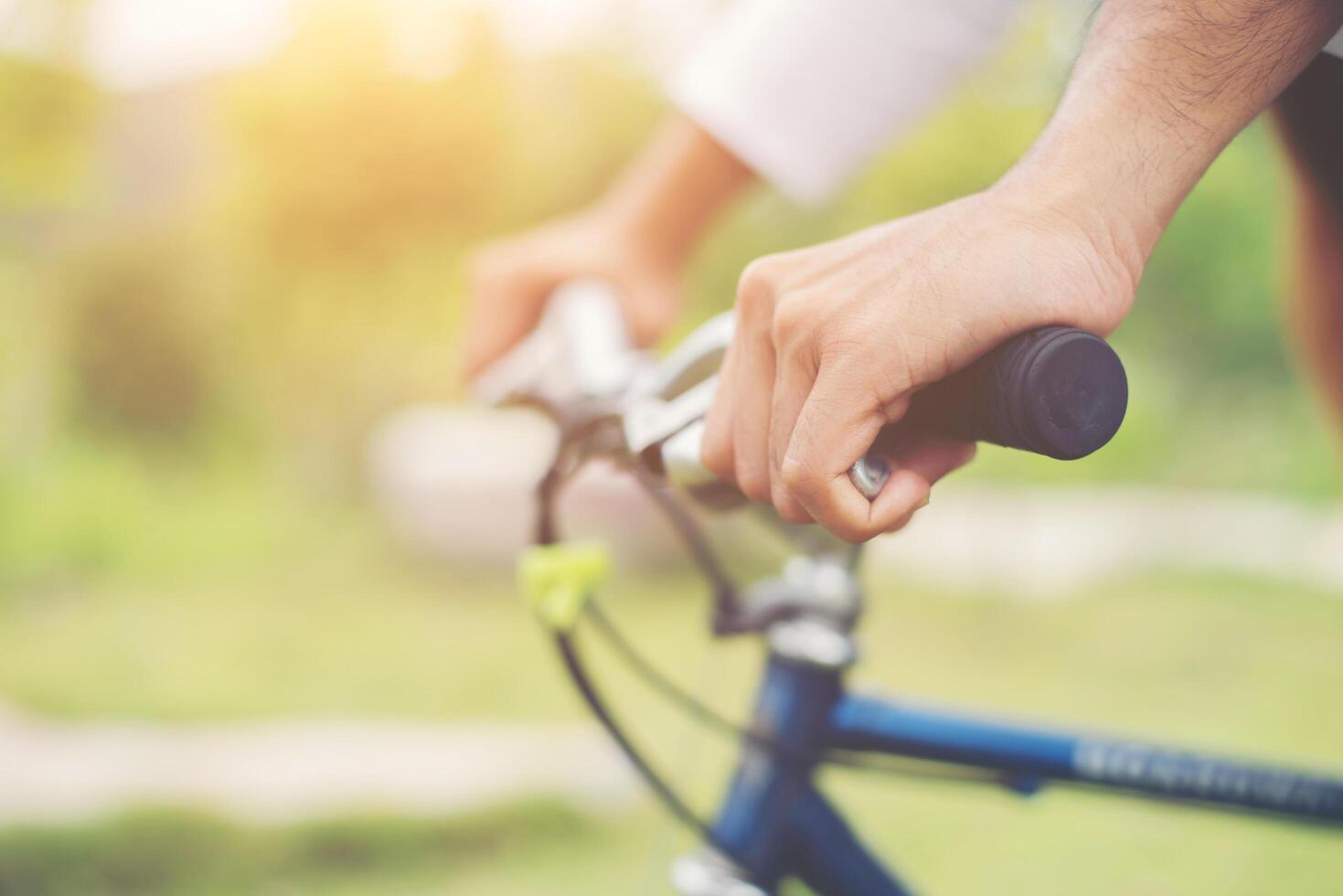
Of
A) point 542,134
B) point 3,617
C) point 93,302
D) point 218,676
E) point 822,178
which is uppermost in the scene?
point 542,134

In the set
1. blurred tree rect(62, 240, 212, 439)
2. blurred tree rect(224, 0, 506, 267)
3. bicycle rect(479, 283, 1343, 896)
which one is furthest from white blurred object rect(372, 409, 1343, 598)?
bicycle rect(479, 283, 1343, 896)

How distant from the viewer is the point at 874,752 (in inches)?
31.0

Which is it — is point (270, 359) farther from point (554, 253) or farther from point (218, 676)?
point (554, 253)

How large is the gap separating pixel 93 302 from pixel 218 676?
9.94 ft

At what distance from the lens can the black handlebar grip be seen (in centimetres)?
40

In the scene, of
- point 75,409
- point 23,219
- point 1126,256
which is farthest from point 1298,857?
point 75,409

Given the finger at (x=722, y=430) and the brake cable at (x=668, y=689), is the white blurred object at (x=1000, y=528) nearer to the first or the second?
the brake cable at (x=668, y=689)

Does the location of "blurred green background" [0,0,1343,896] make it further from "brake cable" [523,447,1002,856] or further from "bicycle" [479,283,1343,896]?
"brake cable" [523,447,1002,856]

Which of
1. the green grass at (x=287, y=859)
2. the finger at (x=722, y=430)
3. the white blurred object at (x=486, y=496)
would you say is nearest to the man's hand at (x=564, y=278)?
the finger at (x=722, y=430)

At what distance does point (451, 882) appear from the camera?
2.13m

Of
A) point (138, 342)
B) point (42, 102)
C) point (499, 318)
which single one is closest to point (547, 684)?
point (499, 318)

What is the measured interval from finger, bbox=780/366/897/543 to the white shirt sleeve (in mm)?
508

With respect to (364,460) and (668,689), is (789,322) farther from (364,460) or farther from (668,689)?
(364,460)

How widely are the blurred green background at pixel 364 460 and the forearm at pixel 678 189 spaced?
561 mm
